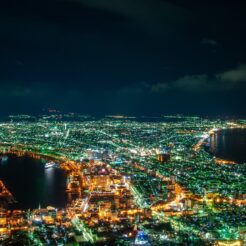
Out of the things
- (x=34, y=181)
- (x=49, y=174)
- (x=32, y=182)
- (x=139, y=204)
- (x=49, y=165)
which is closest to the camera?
(x=139, y=204)

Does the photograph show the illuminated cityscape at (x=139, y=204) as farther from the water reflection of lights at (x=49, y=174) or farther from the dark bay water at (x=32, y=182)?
the water reflection of lights at (x=49, y=174)

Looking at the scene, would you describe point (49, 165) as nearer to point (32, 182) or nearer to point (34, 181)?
point (34, 181)

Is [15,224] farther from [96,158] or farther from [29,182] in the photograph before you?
[96,158]

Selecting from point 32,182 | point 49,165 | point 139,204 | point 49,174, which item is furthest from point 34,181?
point 139,204

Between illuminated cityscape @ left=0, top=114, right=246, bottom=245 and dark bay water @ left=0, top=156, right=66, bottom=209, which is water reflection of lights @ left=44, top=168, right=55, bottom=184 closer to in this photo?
dark bay water @ left=0, top=156, right=66, bottom=209

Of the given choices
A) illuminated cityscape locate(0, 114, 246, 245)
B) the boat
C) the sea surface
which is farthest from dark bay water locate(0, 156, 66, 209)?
illuminated cityscape locate(0, 114, 246, 245)

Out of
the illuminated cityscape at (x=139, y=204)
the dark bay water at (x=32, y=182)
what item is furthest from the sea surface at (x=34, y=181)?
the illuminated cityscape at (x=139, y=204)

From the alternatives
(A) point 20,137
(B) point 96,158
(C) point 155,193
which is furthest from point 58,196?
(A) point 20,137

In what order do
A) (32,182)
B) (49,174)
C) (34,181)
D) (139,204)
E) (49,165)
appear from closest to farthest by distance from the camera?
(139,204), (32,182), (34,181), (49,174), (49,165)
